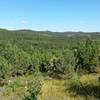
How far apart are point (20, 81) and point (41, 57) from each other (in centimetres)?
902

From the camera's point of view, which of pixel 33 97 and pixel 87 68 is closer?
pixel 33 97

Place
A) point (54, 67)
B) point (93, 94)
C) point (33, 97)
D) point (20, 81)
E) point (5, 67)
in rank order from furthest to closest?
1. point (54, 67)
2. point (5, 67)
3. point (20, 81)
4. point (93, 94)
5. point (33, 97)

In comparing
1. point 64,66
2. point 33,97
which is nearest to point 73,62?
point 64,66

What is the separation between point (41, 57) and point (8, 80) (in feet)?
25.6

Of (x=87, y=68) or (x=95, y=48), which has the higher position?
(x=95, y=48)

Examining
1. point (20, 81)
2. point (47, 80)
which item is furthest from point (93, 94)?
point (47, 80)

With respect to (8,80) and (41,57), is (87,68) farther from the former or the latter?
(8,80)

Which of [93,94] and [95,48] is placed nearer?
[93,94]

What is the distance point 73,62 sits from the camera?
98.5 ft

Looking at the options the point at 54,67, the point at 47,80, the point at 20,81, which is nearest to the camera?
the point at 20,81

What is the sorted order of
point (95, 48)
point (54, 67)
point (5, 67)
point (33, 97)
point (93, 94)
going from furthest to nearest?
point (95, 48) → point (54, 67) → point (5, 67) → point (93, 94) → point (33, 97)

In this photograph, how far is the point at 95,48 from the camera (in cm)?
3191

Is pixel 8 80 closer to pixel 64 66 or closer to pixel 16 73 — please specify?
pixel 16 73

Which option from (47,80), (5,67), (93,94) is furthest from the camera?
(47,80)
